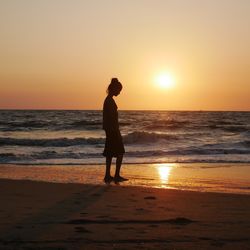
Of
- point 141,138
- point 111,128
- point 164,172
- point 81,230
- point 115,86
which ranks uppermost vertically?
point 115,86

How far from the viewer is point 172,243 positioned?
12.8 ft

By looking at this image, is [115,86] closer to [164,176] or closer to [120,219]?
[164,176]

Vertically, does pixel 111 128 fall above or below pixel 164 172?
above

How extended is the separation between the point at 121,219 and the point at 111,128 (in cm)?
349

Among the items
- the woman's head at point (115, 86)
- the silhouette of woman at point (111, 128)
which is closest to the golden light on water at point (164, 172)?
the silhouette of woman at point (111, 128)

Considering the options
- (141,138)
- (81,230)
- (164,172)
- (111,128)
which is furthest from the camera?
(141,138)

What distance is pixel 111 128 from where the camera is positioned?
26.9ft

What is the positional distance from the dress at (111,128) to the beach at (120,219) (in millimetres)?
1107

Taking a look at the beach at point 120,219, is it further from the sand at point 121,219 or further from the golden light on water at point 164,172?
the golden light on water at point 164,172

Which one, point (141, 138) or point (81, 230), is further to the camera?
point (141, 138)

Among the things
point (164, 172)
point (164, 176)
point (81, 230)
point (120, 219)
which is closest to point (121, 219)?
point (120, 219)

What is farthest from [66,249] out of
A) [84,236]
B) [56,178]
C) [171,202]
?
[56,178]

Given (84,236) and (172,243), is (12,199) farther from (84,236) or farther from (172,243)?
(172,243)

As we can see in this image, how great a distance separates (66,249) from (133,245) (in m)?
0.52
